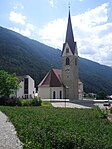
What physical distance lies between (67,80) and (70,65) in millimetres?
3827

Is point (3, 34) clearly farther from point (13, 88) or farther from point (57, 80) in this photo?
point (13, 88)

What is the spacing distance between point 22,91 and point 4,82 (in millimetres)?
44754

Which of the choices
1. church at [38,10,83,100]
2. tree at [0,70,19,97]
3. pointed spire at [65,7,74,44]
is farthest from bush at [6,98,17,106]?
pointed spire at [65,7,74,44]

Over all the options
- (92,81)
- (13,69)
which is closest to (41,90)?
(13,69)

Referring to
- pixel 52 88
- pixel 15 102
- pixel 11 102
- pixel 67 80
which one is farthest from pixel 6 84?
pixel 67 80

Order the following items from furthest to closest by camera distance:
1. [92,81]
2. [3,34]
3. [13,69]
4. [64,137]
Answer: [3,34] → [92,81] → [13,69] → [64,137]

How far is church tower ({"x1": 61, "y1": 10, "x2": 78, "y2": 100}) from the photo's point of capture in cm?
7412

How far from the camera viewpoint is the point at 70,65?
75312mm

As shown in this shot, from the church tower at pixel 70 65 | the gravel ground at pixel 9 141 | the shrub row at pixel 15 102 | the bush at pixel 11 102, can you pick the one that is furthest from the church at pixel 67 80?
the gravel ground at pixel 9 141

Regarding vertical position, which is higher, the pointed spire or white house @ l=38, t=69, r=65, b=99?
the pointed spire

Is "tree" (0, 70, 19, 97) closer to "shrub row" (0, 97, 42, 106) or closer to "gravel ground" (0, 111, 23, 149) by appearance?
"shrub row" (0, 97, 42, 106)

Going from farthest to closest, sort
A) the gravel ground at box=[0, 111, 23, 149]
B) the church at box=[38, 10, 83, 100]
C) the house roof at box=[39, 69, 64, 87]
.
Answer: the house roof at box=[39, 69, 64, 87] < the church at box=[38, 10, 83, 100] < the gravel ground at box=[0, 111, 23, 149]

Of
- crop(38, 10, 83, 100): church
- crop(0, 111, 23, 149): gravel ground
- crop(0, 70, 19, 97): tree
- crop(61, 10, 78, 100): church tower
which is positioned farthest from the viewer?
crop(38, 10, 83, 100): church

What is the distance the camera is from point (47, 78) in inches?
3061
